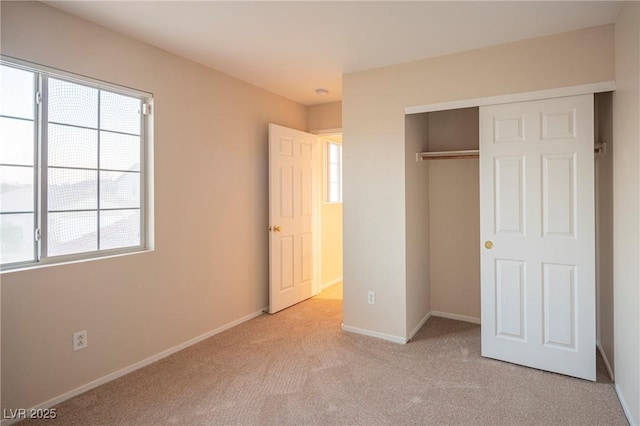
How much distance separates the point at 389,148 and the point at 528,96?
1145 mm

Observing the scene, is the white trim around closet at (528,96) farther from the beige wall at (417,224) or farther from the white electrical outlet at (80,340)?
the white electrical outlet at (80,340)

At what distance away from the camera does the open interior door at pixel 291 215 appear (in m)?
4.12

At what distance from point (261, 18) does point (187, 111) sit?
116 cm

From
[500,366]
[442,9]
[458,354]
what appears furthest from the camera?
[458,354]

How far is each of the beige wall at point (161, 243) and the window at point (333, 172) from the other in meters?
1.13

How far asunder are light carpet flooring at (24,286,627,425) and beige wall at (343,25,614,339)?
381 millimetres

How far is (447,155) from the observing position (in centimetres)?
359

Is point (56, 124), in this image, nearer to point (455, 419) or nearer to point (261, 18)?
point (261, 18)

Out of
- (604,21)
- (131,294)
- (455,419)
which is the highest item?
(604,21)

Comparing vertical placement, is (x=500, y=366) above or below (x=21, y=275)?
below

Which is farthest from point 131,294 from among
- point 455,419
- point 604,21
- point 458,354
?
point 604,21

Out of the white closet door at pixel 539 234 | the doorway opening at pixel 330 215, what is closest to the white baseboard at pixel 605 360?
the white closet door at pixel 539 234

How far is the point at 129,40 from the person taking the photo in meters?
2.80

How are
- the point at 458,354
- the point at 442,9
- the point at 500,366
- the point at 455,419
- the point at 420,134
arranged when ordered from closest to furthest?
the point at 455,419
the point at 442,9
the point at 500,366
the point at 458,354
the point at 420,134
